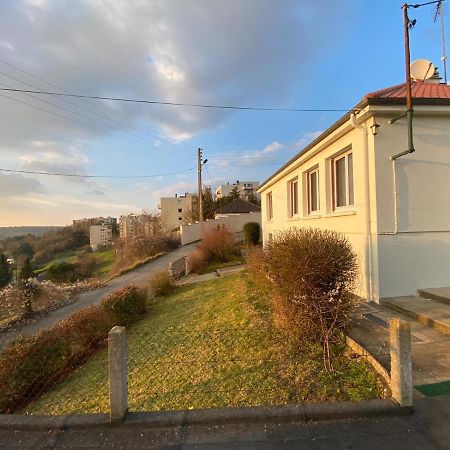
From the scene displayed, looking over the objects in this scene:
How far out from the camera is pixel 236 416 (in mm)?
3080

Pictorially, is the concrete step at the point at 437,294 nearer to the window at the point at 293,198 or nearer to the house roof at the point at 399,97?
the house roof at the point at 399,97

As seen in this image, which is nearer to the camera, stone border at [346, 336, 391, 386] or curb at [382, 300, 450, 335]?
stone border at [346, 336, 391, 386]

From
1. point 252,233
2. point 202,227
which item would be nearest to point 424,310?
point 252,233

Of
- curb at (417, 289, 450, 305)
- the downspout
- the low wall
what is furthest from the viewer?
the low wall

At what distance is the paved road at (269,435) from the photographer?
270 cm

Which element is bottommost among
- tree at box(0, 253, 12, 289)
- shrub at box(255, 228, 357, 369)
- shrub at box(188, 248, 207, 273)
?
tree at box(0, 253, 12, 289)

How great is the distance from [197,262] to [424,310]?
42.1ft

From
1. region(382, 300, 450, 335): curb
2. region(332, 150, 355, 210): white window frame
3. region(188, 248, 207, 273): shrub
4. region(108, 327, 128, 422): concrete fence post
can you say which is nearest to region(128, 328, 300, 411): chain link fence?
region(108, 327, 128, 422): concrete fence post

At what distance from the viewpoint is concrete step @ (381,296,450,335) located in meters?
4.97

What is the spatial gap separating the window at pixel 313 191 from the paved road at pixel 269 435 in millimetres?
8032

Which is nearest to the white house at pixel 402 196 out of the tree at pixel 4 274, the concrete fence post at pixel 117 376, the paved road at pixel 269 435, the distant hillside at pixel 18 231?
the paved road at pixel 269 435

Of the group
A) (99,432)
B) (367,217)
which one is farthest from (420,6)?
(99,432)

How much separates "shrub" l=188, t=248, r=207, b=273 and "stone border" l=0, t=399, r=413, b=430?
13.7m

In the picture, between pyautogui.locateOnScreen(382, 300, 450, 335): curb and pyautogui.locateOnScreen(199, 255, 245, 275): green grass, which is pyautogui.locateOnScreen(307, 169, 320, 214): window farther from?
pyautogui.locateOnScreen(199, 255, 245, 275): green grass
